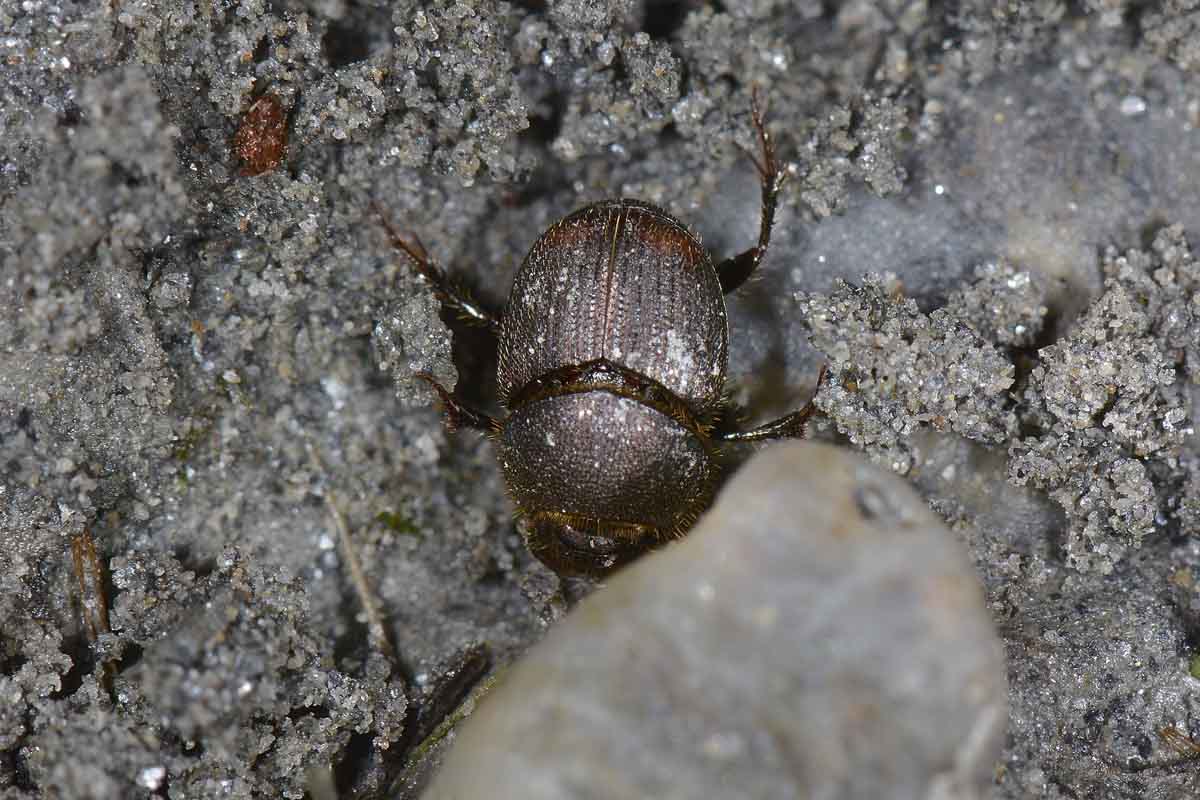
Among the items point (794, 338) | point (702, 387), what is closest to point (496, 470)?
point (702, 387)

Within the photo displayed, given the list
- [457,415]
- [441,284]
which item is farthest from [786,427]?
[441,284]

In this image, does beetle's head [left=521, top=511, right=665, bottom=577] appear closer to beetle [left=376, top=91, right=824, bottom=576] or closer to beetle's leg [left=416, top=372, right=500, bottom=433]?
beetle [left=376, top=91, right=824, bottom=576]

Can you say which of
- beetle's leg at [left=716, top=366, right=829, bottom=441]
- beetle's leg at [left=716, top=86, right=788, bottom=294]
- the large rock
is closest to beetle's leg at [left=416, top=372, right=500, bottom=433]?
beetle's leg at [left=716, top=366, right=829, bottom=441]

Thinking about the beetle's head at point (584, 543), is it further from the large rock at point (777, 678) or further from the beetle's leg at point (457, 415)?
the large rock at point (777, 678)

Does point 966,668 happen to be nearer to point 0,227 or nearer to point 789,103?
point 789,103

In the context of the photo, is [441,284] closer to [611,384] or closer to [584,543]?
[611,384]

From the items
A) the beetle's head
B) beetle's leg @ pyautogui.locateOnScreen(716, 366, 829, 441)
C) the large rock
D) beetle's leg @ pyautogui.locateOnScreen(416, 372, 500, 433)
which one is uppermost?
the large rock
